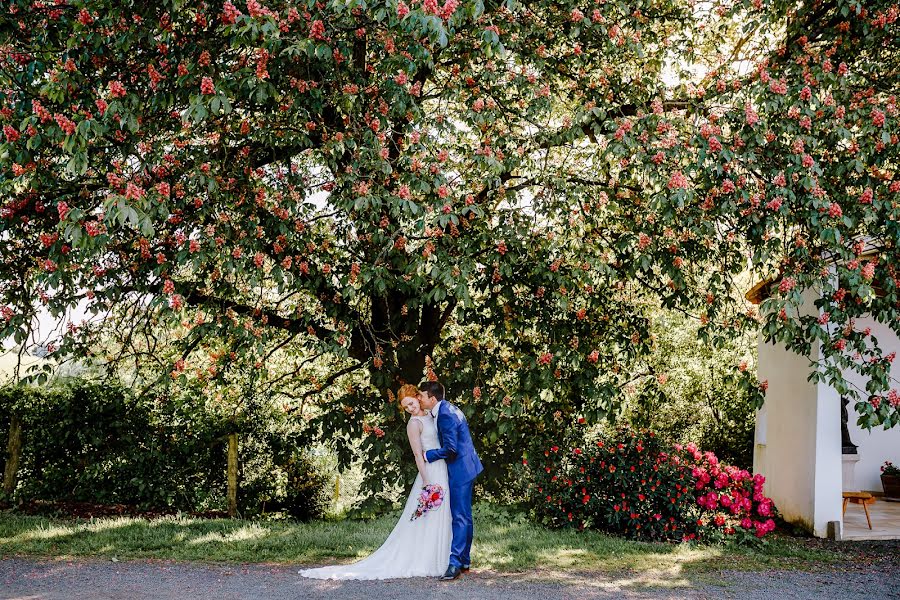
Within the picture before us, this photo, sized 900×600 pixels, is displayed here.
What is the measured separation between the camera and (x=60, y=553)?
758cm

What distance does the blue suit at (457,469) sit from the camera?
265 inches

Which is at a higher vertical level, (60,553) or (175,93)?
(175,93)

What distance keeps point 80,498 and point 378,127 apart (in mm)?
6707

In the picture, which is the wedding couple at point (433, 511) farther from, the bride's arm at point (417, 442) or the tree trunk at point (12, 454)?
the tree trunk at point (12, 454)

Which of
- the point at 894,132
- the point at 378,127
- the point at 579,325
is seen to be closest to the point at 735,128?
the point at 894,132

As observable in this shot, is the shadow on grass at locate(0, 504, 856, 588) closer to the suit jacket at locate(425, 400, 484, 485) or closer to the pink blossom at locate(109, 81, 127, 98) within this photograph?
the suit jacket at locate(425, 400, 484, 485)

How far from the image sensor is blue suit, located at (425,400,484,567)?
6.72m

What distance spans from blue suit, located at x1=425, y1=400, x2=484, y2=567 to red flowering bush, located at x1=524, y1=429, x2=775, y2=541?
2786mm

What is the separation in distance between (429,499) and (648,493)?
3.30 metres

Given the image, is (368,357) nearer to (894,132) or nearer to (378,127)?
(378,127)

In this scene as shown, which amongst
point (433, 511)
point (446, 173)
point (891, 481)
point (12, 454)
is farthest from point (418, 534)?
point (891, 481)

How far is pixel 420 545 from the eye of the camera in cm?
687

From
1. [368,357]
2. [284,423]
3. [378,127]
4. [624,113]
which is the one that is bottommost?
[284,423]

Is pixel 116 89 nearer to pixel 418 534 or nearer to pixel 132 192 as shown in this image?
pixel 132 192
